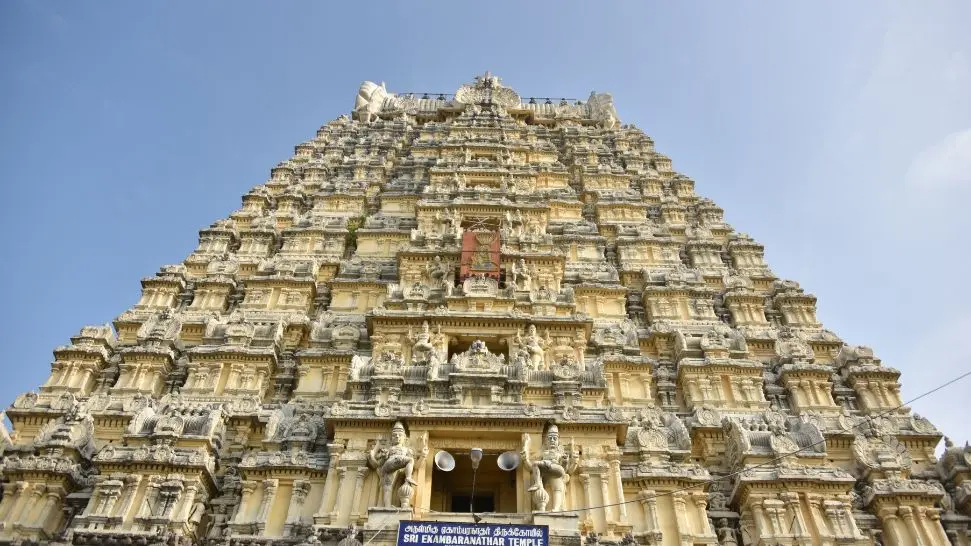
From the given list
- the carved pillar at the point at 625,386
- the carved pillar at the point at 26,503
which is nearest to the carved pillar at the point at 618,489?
the carved pillar at the point at 625,386

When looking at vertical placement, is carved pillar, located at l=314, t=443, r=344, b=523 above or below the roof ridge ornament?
below

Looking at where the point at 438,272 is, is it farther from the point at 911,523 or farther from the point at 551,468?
the point at 911,523

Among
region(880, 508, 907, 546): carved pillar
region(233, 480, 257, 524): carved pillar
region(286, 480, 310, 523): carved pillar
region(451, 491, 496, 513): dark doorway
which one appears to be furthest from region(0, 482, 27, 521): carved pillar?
region(880, 508, 907, 546): carved pillar

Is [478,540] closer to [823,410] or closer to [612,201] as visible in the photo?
[823,410]

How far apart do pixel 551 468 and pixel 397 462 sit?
10.0ft

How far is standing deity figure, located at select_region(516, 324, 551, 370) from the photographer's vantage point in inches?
753

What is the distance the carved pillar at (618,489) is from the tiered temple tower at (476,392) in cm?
7

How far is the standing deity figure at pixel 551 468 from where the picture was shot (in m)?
14.5

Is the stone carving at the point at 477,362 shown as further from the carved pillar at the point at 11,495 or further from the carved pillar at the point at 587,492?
the carved pillar at the point at 11,495

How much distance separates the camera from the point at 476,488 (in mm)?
16703

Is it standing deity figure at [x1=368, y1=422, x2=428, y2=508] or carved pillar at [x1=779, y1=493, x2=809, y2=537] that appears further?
carved pillar at [x1=779, y1=493, x2=809, y2=537]

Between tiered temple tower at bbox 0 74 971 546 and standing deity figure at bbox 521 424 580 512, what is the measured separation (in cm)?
5

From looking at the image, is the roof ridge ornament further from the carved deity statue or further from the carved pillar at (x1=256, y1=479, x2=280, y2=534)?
the carved pillar at (x1=256, y1=479, x2=280, y2=534)

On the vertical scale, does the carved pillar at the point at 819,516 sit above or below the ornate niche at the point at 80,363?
below
